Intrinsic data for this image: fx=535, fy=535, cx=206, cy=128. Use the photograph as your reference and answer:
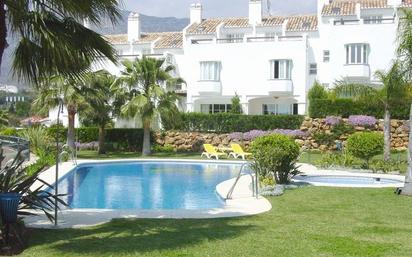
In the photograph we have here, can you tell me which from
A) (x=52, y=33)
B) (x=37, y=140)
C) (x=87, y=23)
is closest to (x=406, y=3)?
(x=37, y=140)

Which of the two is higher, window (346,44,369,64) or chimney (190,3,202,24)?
chimney (190,3,202,24)

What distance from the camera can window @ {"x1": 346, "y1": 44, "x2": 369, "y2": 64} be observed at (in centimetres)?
3775

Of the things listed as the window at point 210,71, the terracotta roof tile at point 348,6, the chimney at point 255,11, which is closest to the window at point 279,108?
the window at point 210,71

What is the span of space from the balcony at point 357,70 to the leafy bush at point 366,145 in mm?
16480

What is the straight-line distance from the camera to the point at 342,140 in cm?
3244

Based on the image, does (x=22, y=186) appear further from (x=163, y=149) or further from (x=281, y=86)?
(x=281, y=86)

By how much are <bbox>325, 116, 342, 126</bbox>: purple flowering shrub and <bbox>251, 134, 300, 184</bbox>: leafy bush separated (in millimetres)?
16152

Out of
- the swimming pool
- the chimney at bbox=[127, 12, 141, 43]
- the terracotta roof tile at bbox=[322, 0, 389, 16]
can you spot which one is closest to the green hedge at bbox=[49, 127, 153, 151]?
the chimney at bbox=[127, 12, 141, 43]

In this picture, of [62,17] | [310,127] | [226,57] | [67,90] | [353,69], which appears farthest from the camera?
[226,57]

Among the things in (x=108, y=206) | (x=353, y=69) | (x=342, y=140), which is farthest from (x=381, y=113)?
(x=108, y=206)

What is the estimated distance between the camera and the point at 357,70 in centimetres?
3744

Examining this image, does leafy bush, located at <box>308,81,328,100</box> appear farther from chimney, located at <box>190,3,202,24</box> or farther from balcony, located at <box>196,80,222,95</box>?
chimney, located at <box>190,3,202,24</box>

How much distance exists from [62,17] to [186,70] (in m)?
33.9

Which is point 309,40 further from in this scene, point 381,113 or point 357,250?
point 357,250
